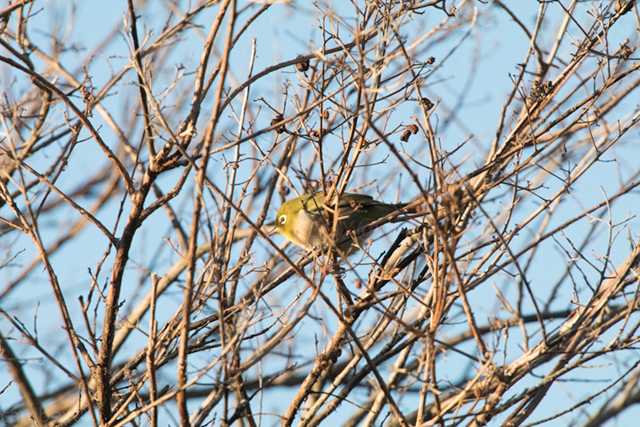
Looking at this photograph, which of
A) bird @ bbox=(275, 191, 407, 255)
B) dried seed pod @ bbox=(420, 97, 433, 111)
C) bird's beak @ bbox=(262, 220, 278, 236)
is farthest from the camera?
bird's beak @ bbox=(262, 220, 278, 236)

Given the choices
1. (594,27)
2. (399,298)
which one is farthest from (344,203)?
(594,27)

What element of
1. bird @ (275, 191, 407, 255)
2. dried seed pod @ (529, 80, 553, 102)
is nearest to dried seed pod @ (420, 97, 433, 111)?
dried seed pod @ (529, 80, 553, 102)

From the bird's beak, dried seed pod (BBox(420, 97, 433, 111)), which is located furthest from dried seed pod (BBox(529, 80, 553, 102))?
the bird's beak

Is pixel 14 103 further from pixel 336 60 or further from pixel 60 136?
pixel 336 60

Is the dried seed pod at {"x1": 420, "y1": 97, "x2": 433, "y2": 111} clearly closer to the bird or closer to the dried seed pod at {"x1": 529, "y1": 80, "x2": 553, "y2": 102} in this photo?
the dried seed pod at {"x1": 529, "y1": 80, "x2": 553, "y2": 102}

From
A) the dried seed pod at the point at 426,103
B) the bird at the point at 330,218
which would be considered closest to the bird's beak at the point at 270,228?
the bird at the point at 330,218

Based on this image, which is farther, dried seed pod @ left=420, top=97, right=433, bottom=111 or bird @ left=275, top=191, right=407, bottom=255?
bird @ left=275, top=191, right=407, bottom=255

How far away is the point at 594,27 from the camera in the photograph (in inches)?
165

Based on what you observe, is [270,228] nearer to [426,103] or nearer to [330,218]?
[330,218]

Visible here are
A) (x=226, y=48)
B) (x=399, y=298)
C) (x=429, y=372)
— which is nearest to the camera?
(x=226, y=48)

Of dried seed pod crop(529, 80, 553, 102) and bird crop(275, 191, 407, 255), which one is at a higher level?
bird crop(275, 191, 407, 255)

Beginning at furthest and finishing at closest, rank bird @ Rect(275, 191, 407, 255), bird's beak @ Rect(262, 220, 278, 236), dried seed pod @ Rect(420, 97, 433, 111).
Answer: bird's beak @ Rect(262, 220, 278, 236) < bird @ Rect(275, 191, 407, 255) < dried seed pod @ Rect(420, 97, 433, 111)

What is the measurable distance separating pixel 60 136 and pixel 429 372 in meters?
3.25

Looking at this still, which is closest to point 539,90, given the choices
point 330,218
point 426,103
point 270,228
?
point 426,103
